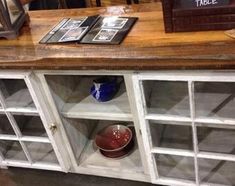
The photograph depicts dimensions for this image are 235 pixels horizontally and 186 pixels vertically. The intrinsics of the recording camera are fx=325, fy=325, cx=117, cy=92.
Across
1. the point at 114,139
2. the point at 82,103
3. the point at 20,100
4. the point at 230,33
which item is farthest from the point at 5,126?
the point at 230,33

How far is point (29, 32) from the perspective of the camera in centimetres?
135

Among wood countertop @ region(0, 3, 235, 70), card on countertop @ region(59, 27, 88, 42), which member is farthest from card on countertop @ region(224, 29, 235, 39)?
card on countertop @ region(59, 27, 88, 42)

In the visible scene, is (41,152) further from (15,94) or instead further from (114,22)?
(114,22)

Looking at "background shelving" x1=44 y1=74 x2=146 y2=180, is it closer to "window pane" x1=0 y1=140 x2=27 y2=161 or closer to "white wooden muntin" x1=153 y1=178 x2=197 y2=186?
"white wooden muntin" x1=153 y1=178 x2=197 y2=186

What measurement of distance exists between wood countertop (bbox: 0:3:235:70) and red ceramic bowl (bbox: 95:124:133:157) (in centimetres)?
56

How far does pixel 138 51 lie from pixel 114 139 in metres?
0.66

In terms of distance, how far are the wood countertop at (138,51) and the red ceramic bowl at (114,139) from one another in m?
0.56

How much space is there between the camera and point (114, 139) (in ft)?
5.28

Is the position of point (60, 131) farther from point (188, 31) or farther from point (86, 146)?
point (188, 31)

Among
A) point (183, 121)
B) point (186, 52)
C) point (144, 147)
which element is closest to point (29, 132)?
point (144, 147)

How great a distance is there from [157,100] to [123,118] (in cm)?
15

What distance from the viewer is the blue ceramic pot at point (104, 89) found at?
1341 mm

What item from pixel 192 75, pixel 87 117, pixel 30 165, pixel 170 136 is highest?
pixel 192 75

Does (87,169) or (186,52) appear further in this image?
(87,169)
